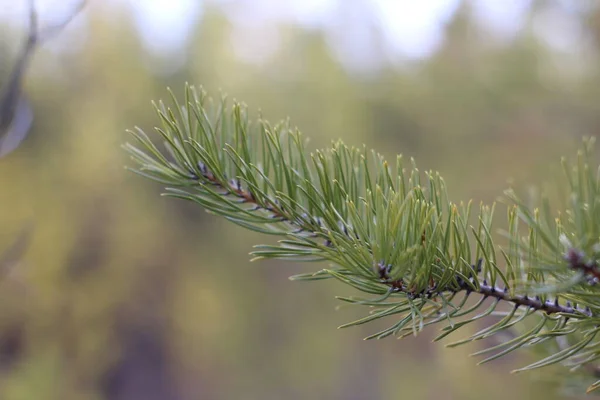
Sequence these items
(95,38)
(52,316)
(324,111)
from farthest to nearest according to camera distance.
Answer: (324,111) → (95,38) → (52,316)

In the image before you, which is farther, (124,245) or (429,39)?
(124,245)

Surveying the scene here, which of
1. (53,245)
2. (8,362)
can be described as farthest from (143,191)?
(8,362)

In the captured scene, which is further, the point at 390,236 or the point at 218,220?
the point at 218,220

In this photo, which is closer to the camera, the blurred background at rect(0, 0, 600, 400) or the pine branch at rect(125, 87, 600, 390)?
the pine branch at rect(125, 87, 600, 390)

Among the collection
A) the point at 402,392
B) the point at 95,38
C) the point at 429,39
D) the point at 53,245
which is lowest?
the point at 402,392

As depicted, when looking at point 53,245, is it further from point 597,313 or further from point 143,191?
point 597,313

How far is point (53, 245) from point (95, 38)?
0.82 m

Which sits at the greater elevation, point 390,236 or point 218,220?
point 218,220

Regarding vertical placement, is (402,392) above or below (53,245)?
below

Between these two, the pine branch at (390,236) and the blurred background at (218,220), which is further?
the blurred background at (218,220)

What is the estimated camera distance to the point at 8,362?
154 centimetres

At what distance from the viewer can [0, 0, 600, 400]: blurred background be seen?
1354 mm

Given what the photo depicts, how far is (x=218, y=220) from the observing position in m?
2.25

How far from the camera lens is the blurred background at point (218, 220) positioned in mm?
1354
